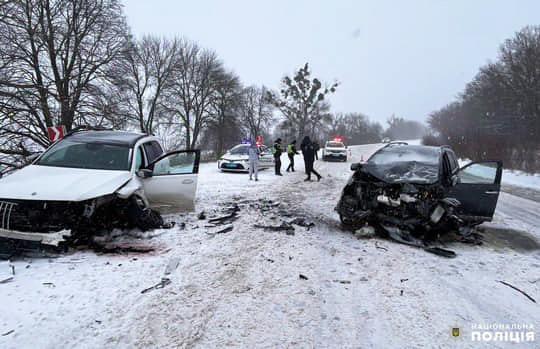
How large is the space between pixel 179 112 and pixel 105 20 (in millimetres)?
16040

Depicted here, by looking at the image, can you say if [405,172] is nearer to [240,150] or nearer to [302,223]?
[302,223]

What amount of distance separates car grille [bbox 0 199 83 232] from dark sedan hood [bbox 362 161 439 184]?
5.11 m

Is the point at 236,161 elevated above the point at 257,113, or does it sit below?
below

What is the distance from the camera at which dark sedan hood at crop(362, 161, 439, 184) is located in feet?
17.1

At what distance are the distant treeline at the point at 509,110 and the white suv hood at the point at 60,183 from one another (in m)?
22.2

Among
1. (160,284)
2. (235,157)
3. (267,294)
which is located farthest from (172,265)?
(235,157)

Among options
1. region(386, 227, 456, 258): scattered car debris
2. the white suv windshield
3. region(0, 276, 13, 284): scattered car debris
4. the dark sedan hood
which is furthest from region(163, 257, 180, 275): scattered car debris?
the white suv windshield

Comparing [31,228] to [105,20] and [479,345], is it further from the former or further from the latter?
[105,20]

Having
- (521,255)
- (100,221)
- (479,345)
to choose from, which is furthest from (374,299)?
(100,221)

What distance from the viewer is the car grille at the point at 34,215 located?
12.1 ft

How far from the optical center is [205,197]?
8719 millimetres

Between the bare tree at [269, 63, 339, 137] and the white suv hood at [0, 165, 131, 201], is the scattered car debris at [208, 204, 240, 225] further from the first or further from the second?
the bare tree at [269, 63, 339, 137]

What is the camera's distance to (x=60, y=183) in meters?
4.13

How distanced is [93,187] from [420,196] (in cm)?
519
